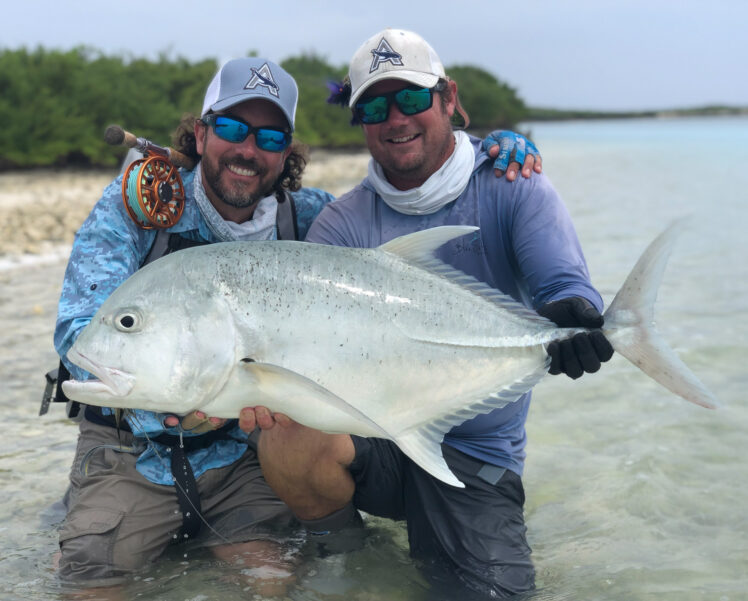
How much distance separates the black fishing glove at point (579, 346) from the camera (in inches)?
106

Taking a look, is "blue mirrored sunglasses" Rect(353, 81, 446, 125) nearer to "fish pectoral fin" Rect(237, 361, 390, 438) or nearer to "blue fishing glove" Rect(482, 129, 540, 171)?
"blue fishing glove" Rect(482, 129, 540, 171)

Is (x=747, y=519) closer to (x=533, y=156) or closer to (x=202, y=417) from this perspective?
(x=533, y=156)

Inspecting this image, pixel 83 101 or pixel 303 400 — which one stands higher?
pixel 83 101

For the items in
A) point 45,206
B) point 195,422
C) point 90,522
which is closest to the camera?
point 195,422

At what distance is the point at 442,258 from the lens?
3500 millimetres

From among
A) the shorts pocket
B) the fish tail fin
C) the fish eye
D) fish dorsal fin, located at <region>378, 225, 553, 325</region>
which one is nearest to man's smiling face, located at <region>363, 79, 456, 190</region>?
fish dorsal fin, located at <region>378, 225, 553, 325</region>

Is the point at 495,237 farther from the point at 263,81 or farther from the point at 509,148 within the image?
the point at 263,81

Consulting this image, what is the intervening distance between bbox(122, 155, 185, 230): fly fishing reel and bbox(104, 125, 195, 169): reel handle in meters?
0.09

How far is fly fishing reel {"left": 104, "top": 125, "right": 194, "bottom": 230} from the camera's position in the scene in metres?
3.35

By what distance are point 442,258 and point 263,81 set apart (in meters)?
1.14

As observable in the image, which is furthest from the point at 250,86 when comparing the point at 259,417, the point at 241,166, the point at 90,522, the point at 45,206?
the point at 45,206

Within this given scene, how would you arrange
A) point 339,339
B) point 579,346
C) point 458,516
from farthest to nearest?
point 458,516, point 579,346, point 339,339

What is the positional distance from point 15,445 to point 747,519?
155 inches

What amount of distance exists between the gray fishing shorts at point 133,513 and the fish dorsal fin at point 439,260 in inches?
55.3
